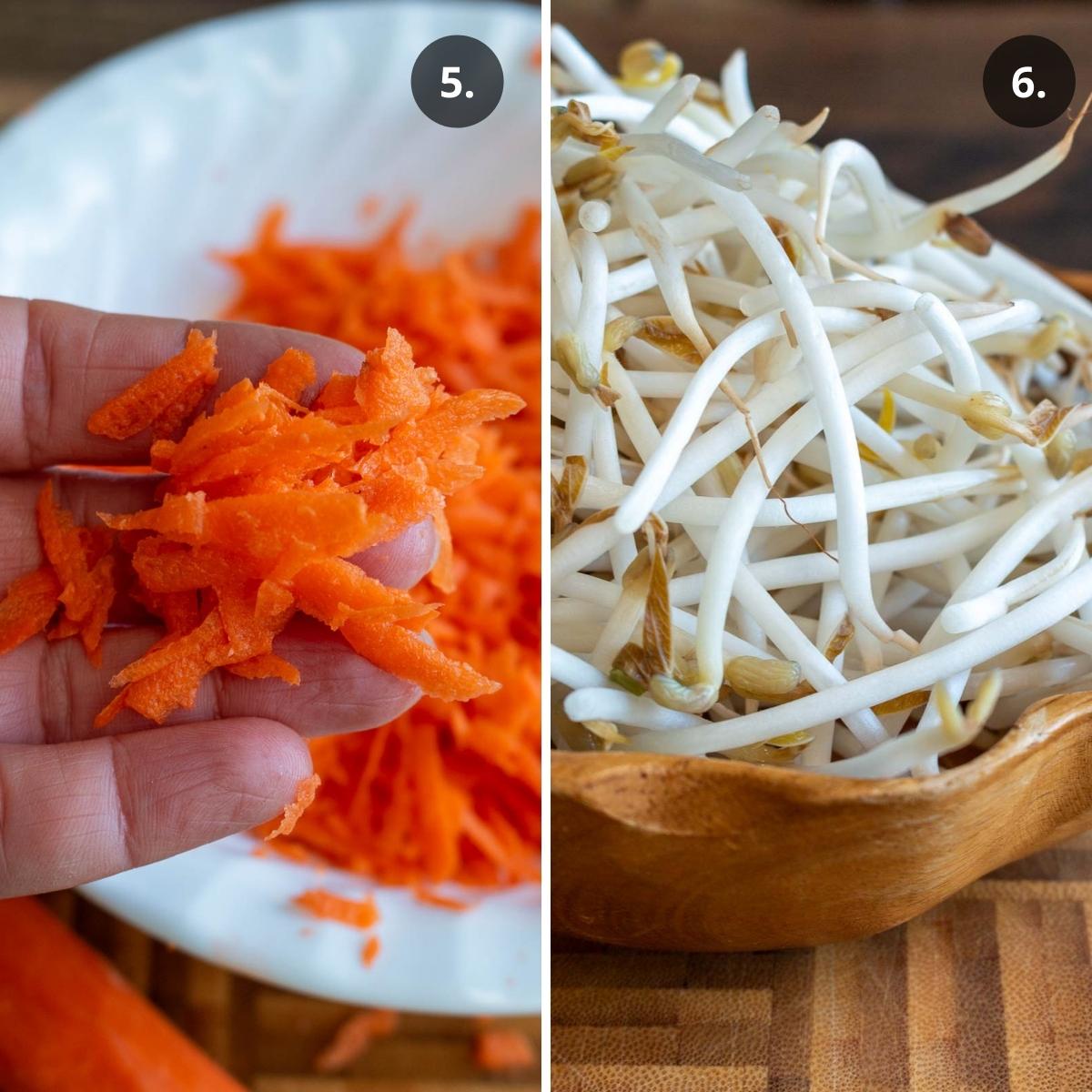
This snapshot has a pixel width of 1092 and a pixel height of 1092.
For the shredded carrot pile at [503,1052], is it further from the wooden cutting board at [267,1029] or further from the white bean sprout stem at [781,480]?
the white bean sprout stem at [781,480]

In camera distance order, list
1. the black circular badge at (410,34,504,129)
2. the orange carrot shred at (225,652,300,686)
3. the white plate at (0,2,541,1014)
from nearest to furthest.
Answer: the orange carrot shred at (225,652,300,686), the black circular badge at (410,34,504,129), the white plate at (0,2,541,1014)

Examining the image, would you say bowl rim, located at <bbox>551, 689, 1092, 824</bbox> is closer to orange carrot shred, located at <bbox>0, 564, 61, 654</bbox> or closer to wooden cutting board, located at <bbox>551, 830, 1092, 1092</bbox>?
wooden cutting board, located at <bbox>551, 830, 1092, 1092</bbox>

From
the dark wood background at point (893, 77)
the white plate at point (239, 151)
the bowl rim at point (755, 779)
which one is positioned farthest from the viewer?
the dark wood background at point (893, 77)

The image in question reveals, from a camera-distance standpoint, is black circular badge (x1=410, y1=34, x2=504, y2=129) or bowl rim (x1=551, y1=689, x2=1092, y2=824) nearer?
bowl rim (x1=551, y1=689, x2=1092, y2=824)

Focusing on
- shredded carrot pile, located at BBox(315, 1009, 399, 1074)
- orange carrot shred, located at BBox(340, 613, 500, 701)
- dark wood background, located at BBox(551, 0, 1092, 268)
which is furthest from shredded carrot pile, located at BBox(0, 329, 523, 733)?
dark wood background, located at BBox(551, 0, 1092, 268)

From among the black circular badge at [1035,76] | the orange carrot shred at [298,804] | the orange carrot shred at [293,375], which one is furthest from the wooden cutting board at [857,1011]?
the black circular badge at [1035,76]

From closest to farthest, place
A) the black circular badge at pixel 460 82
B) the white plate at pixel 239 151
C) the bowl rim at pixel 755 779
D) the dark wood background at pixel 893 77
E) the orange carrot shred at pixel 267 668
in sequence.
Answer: the bowl rim at pixel 755 779 < the orange carrot shred at pixel 267 668 < the black circular badge at pixel 460 82 < the white plate at pixel 239 151 < the dark wood background at pixel 893 77
